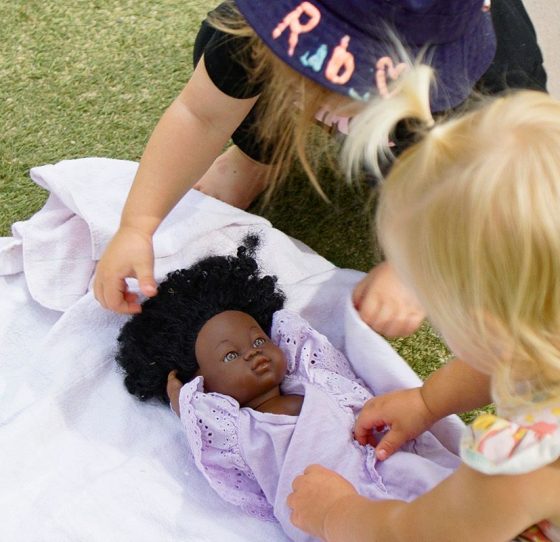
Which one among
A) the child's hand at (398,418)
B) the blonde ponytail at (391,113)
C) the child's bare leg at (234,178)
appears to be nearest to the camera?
the blonde ponytail at (391,113)

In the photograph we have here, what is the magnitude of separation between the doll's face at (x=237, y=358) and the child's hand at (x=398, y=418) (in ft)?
0.47

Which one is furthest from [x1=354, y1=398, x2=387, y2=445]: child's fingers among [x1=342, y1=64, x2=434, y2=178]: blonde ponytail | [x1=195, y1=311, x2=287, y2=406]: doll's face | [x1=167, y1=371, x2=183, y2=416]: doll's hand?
[x1=342, y1=64, x2=434, y2=178]: blonde ponytail

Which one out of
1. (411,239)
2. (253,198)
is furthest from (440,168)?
(253,198)

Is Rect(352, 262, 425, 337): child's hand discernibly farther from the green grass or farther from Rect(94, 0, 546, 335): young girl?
the green grass

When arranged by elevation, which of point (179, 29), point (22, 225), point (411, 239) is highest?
point (411, 239)

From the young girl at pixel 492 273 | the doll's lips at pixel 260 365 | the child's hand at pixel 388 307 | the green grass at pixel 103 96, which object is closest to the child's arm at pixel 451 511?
the young girl at pixel 492 273

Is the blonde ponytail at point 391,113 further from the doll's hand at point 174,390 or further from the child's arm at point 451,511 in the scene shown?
the doll's hand at point 174,390

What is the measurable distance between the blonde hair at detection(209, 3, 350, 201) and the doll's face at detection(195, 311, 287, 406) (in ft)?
0.72

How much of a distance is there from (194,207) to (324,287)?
0.82 feet

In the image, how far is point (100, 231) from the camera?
119cm

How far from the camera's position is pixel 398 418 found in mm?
994

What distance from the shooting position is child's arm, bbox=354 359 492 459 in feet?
3.05

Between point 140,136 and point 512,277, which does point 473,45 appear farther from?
point 140,136

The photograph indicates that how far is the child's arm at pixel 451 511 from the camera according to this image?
672 mm
